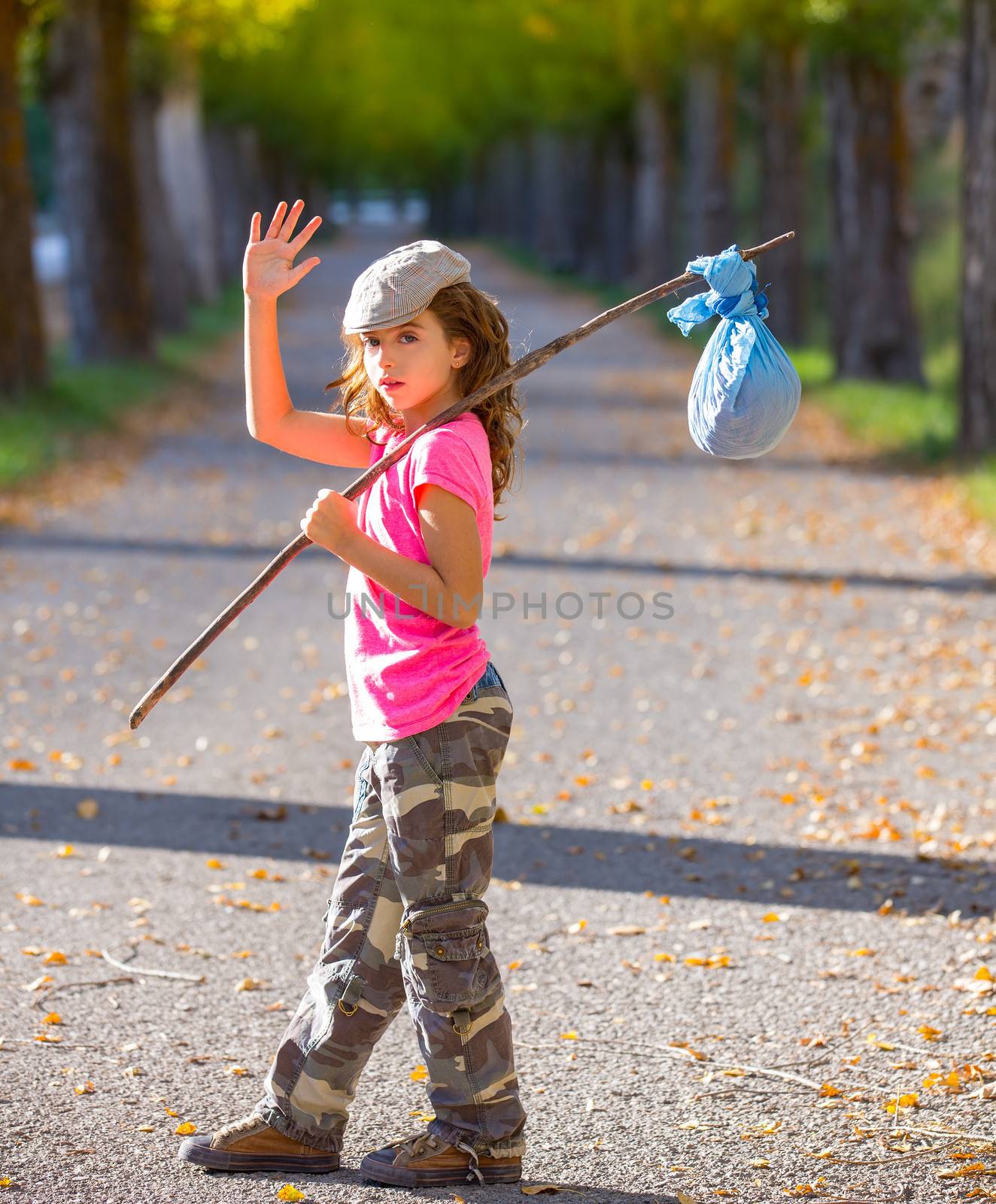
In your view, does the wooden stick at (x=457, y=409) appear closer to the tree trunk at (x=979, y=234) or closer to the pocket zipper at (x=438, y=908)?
the pocket zipper at (x=438, y=908)

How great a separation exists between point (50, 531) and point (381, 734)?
9025 mm

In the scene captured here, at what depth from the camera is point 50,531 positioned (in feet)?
38.6

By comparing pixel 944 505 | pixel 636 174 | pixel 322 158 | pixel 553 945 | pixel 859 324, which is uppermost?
pixel 322 158

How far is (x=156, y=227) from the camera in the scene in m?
25.1

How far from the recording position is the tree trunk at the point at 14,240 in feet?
51.2

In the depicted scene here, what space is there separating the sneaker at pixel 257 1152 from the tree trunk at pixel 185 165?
24590 mm

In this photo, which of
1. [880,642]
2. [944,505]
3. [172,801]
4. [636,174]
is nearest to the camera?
[172,801]

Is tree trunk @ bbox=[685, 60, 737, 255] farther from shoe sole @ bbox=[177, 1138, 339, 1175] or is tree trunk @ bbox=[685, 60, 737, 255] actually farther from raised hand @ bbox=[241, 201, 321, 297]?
shoe sole @ bbox=[177, 1138, 339, 1175]

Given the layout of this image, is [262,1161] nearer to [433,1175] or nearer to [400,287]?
[433,1175]

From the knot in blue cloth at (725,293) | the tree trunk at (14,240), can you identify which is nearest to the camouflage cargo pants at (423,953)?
the knot in blue cloth at (725,293)

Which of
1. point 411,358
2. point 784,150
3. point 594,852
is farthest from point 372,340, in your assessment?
point 784,150

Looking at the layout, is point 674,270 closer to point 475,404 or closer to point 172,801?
point 172,801

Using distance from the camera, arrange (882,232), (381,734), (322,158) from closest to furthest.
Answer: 1. (381,734)
2. (882,232)
3. (322,158)

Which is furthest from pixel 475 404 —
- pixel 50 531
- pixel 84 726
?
pixel 50 531
